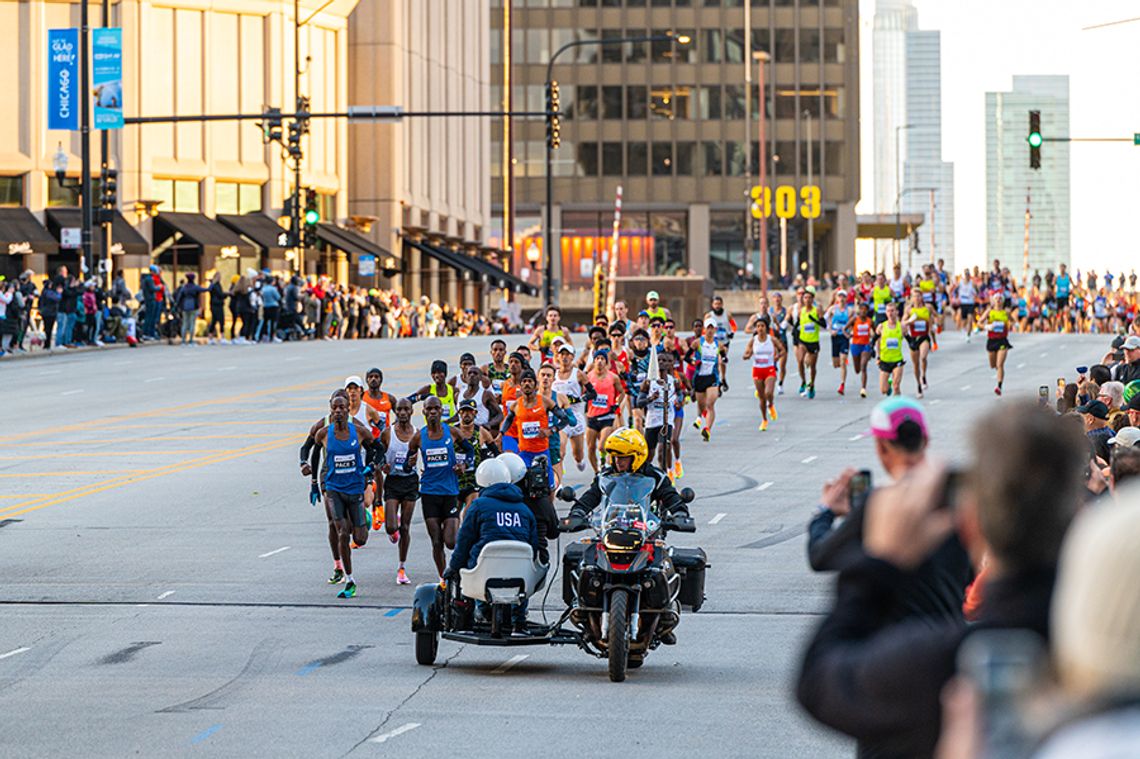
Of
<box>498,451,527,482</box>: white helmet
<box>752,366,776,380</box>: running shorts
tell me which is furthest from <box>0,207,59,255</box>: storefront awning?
<box>498,451,527,482</box>: white helmet

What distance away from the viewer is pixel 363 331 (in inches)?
2366

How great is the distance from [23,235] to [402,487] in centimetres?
4007

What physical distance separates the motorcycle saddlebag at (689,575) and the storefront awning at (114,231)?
4295cm

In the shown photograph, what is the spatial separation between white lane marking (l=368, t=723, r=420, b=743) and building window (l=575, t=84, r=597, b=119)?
10626cm

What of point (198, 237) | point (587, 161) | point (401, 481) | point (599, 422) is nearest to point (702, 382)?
point (599, 422)

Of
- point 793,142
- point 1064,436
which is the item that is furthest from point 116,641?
point 793,142

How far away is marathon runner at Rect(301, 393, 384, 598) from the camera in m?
18.3

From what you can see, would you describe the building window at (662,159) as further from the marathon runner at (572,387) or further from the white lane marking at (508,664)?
the white lane marking at (508,664)

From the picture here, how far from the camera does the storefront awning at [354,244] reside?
232ft

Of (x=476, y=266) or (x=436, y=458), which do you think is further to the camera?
(x=476, y=266)

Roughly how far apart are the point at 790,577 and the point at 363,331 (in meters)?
41.7

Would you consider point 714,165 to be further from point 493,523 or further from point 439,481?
point 493,523

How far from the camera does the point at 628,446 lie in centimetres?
1458

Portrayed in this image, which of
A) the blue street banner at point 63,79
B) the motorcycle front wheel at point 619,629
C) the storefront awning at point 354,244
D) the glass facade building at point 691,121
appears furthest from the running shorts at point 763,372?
the glass facade building at point 691,121
